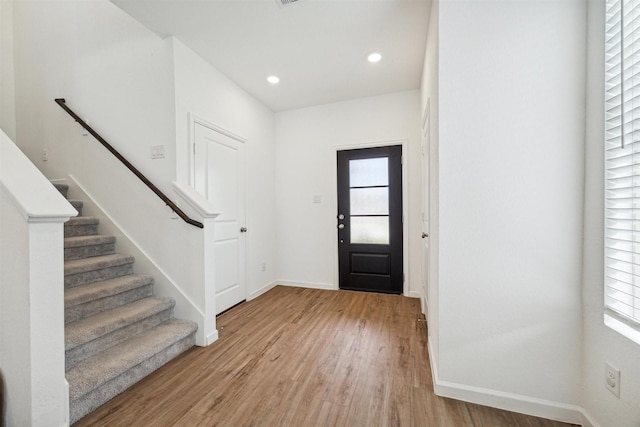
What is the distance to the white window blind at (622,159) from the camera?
1.09 meters

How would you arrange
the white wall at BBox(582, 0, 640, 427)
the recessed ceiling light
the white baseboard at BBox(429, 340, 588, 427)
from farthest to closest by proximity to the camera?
1. the recessed ceiling light
2. the white baseboard at BBox(429, 340, 588, 427)
3. the white wall at BBox(582, 0, 640, 427)

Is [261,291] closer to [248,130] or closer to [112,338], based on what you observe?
[112,338]

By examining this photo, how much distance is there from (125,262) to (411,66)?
3.45m

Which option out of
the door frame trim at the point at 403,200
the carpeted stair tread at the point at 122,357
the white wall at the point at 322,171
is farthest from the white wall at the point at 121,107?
the door frame trim at the point at 403,200

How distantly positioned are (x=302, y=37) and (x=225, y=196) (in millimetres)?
1780

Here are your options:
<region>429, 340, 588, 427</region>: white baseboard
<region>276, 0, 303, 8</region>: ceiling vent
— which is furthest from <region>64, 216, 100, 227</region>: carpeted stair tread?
<region>429, 340, 588, 427</region>: white baseboard

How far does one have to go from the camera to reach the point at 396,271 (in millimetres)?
3422

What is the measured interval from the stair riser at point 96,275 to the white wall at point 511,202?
2.64 m

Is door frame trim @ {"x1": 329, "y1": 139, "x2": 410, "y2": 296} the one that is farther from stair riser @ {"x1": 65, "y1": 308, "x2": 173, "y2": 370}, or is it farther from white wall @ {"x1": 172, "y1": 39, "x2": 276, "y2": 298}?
stair riser @ {"x1": 65, "y1": 308, "x2": 173, "y2": 370}

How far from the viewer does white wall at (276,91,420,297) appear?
3330mm

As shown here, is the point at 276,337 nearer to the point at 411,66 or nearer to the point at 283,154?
the point at 283,154

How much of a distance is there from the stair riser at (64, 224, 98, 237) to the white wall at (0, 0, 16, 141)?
1976mm

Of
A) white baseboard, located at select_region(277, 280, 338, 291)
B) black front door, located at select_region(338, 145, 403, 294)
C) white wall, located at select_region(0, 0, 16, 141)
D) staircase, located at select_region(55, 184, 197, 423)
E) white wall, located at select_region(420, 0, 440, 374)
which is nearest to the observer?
staircase, located at select_region(55, 184, 197, 423)

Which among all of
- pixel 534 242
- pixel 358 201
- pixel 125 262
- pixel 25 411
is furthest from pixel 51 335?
pixel 358 201
